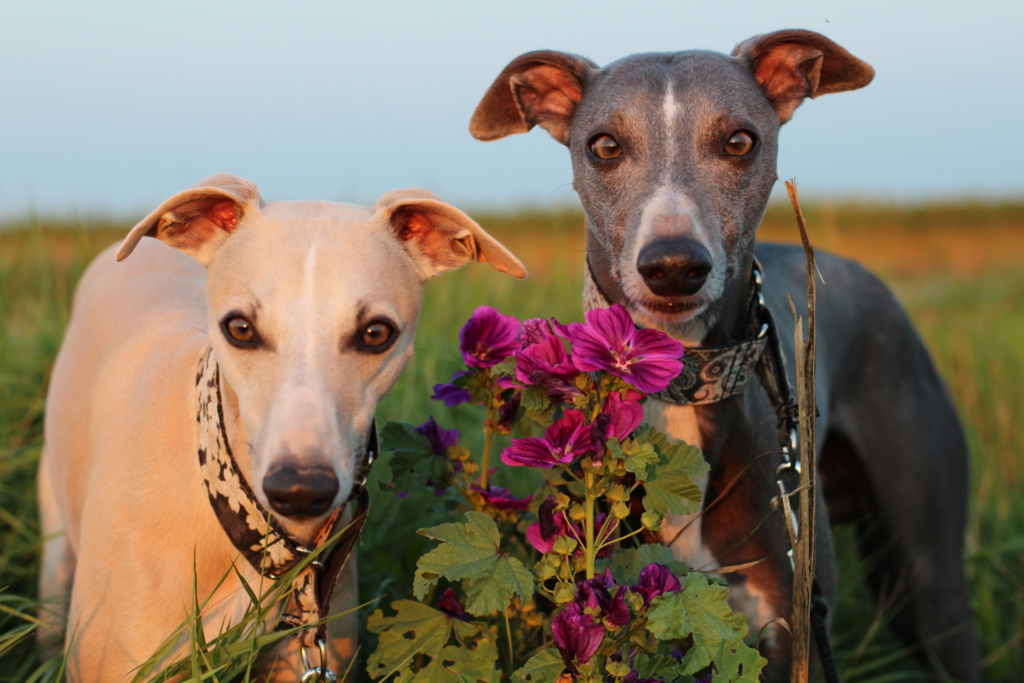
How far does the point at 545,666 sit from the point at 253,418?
87 cm

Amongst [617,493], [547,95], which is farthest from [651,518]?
[547,95]

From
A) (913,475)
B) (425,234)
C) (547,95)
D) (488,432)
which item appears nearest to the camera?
(488,432)

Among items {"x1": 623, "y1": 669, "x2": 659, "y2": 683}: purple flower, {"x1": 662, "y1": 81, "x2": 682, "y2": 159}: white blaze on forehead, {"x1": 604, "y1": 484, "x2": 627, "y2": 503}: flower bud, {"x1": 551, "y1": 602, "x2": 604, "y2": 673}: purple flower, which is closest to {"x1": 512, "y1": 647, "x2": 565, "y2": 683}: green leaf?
{"x1": 551, "y1": 602, "x2": 604, "y2": 673}: purple flower

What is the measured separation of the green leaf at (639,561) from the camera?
2.12 m

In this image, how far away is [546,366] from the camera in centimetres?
199

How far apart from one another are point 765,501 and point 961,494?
1.86 m

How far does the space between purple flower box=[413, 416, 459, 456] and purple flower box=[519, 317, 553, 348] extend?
0.43 meters

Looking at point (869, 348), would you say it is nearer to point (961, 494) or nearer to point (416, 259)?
point (961, 494)

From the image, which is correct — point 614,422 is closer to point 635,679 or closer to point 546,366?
point 546,366

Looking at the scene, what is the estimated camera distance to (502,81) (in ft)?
10.2

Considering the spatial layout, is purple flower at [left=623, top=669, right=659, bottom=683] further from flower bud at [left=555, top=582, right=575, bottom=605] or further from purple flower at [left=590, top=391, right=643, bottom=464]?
purple flower at [left=590, top=391, right=643, bottom=464]

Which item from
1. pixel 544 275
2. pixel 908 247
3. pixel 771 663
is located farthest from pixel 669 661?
pixel 908 247

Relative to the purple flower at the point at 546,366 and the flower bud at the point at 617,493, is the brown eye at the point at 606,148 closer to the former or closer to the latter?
the purple flower at the point at 546,366

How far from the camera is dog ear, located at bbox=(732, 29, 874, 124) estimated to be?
2.98 m
